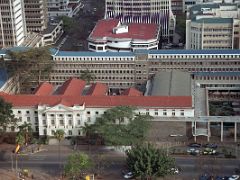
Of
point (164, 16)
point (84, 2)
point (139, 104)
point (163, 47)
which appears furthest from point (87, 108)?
point (84, 2)

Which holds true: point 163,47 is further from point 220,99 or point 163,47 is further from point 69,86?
point 69,86

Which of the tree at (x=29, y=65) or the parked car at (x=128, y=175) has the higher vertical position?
the tree at (x=29, y=65)

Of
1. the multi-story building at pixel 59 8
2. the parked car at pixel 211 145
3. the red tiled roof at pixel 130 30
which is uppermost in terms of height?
the multi-story building at pixel 59 8

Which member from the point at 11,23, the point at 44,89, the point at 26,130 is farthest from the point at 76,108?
the point at 11,23

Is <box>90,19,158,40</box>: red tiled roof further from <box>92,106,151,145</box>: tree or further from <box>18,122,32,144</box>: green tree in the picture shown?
<box>92,106,151,145</box>: tree

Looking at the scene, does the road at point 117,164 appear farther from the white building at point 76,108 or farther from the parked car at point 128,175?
the white building at point 76,108

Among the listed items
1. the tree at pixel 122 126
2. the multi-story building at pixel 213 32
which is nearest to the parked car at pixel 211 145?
the tree at pixel 122 126
